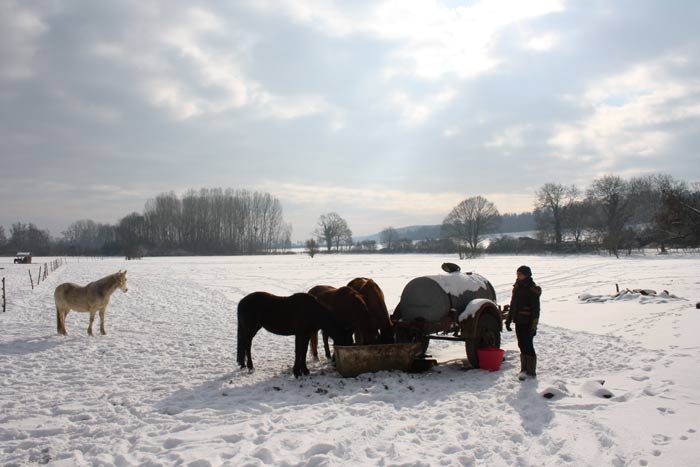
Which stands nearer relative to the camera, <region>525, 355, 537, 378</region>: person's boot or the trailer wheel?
<region>525, 355, 537, 378</region>: person's boot

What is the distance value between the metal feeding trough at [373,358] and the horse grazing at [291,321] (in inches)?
21.7

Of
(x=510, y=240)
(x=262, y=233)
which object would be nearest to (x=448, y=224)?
(x=510, y=240)

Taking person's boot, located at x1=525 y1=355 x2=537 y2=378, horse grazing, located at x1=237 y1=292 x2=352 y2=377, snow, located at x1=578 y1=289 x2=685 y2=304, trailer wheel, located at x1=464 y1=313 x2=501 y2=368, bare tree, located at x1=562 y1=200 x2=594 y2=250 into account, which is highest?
bare tree, located at x1=562 y1=200 x2=594 y2=250

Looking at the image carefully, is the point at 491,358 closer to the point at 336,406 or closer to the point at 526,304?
the point at 526,304

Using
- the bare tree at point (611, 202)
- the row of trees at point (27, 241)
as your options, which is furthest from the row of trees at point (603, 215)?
the row of trees at point (27, 241)

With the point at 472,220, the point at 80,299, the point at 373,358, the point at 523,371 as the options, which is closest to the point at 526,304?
the point at 523,371

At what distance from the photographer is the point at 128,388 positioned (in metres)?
6.73

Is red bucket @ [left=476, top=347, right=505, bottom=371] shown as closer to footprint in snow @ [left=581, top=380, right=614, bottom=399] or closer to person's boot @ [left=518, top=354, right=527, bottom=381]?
person's boot @ [left=518, top=354, right=527, bottom=381]

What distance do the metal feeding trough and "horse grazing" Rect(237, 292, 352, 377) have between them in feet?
1.80

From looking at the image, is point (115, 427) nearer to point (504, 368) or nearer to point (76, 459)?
point (76, 459)

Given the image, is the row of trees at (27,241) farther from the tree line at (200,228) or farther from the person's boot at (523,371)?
the person's boot at (523,371)

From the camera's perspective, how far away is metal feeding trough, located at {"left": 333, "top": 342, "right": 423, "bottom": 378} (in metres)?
7.07

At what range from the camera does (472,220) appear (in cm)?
9256

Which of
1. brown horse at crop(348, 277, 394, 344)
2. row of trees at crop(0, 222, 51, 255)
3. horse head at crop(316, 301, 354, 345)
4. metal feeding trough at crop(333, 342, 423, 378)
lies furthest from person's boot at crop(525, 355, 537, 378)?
row of trees at crop(0, 222, 51, 255)
